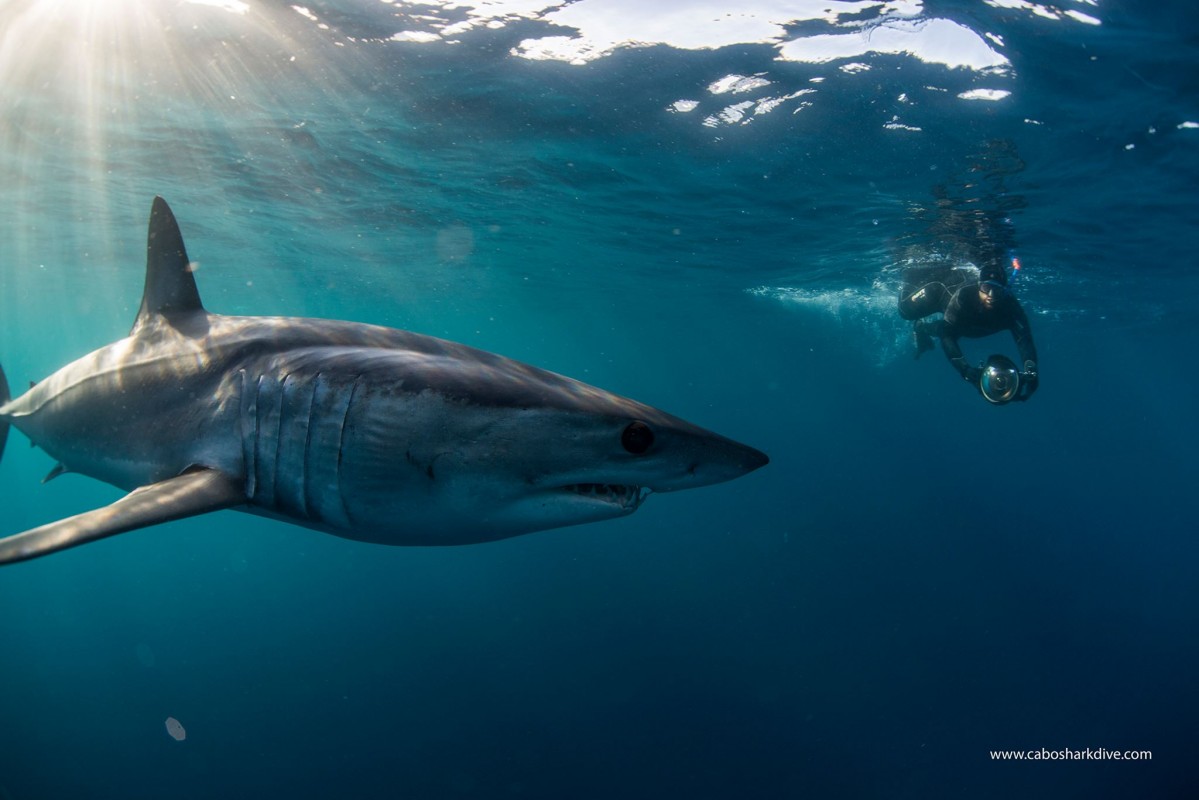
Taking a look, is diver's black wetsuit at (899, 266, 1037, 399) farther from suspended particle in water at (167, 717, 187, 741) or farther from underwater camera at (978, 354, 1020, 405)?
suspended particle in water at (167, 717, 187, 741)

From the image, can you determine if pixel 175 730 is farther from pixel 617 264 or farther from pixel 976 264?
pixel 976 264

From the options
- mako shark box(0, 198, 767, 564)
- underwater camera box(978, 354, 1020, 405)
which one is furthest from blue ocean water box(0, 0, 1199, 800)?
mako shark box(0, 198, 767, 564)

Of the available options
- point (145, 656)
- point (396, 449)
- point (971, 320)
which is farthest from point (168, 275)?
point (145, 656)

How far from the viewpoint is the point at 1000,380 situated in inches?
379

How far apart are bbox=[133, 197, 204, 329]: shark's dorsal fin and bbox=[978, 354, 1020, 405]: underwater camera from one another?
9800 mm

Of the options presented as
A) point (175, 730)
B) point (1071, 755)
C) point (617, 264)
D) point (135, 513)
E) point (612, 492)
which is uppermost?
point (135, 513)

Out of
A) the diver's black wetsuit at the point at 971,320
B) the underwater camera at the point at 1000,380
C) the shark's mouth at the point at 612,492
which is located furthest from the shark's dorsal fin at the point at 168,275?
the diver's black wetsuit at the point at 971,320

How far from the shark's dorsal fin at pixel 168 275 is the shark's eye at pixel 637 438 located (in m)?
3.22

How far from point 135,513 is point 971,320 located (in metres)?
14.8

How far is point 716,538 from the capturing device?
30.6m

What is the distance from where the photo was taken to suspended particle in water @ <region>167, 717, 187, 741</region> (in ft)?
43.1

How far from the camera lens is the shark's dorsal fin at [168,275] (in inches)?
162

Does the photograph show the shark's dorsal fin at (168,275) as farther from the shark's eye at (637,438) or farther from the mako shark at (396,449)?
the shark's eye at (637,438)

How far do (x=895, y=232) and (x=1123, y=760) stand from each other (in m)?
13.8
